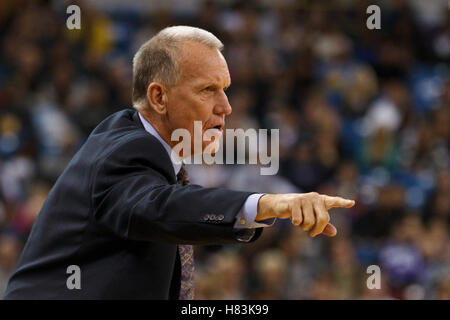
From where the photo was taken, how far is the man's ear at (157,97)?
2635 millimetres

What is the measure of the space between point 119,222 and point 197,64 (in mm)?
703

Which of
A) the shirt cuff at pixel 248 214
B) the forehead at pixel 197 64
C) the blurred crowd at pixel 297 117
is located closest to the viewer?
the shirt cuff at pixel 248 214

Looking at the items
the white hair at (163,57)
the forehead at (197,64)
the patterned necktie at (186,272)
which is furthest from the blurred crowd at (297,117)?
the forehead at (197,64)

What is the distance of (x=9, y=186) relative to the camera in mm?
7066

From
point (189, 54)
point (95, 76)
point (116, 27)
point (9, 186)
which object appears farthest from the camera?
point (116, 27)

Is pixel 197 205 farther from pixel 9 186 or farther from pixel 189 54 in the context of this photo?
pixel 9 186

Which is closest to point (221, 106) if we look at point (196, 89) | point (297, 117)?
point (196, 89)

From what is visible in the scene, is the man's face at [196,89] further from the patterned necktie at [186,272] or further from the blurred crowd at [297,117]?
the blurred crowd at [297,117]

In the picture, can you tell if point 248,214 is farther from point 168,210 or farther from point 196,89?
point 196,89

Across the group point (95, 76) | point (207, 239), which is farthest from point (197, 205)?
point (95, 76)

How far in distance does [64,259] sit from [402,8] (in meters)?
7.79

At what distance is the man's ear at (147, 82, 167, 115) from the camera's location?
8.64 feet

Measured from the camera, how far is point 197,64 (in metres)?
2.60
